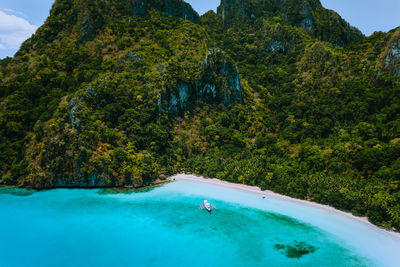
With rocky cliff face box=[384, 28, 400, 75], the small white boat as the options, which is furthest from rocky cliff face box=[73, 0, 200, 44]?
rocky cliff face box=[384, 28, 400, 75]

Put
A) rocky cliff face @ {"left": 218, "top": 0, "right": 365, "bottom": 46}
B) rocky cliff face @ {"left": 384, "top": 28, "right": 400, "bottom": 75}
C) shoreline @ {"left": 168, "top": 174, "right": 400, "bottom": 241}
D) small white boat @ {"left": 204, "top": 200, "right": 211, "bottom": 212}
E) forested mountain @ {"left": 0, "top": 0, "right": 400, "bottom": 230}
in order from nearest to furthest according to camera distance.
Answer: shoreline @ {"left": 168, "top": 174, "right": 400, "bottom": 241}
small white boat @ {"left": 204, "top": 200, "right": 211, "bottom": 212}
forested mountain @ {"left": 0, "top": 0, "right": 400, "bottom": 230}
rocky cliff face @ {"left": 384, "top": 28, "right": 400, "bottom": 75}
rocky cliff face @ {"left": 218, "top": 0, "right": 365, "bottom": 46}

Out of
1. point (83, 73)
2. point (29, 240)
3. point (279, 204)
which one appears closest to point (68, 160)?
point (29, 240)

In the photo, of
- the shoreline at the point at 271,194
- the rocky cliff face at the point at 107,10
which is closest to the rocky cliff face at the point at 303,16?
the rocky cliff face at the point at 107,10

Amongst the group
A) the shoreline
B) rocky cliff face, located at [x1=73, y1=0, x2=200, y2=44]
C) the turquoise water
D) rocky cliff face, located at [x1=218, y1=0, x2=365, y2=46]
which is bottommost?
the turquoise water

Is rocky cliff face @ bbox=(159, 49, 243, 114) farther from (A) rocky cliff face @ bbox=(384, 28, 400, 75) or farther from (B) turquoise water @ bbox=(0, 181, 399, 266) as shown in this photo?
(A) rocky cliff face @ bbox=(384, 28, 400, 75)

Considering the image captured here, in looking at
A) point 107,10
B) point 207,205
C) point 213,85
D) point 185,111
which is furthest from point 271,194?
point 107,10

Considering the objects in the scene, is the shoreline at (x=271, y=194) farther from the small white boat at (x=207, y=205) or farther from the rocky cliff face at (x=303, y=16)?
the rocky cliff face at (x=303, y=16)

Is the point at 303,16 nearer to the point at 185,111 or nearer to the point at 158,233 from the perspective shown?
the point at 185,111
